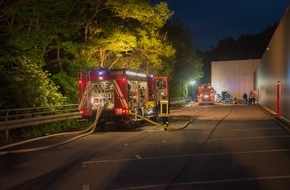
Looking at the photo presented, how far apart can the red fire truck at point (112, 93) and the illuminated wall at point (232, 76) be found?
49453 millimetres

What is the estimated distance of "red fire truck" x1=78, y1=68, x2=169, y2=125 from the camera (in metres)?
22.0

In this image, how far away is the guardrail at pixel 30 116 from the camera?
699 inches

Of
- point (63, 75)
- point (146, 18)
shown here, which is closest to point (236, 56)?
point (146, 18)

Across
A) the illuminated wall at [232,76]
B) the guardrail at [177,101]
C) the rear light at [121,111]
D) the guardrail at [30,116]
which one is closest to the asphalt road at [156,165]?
the guardrail at [30,116]

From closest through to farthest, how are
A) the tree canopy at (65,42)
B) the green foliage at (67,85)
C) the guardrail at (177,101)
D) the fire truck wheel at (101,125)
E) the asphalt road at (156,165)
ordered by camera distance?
the asphalt road at (156,165) → the tree canopy at (65,42) → the fire truck wheel at (101,125) → the green foliage at (67,85) → the guardrail at (177,101)

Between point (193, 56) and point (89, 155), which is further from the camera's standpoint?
point (193, 56)

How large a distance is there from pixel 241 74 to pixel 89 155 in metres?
62.5

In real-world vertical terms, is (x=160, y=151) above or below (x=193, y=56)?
below

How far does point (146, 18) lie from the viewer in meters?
35.2

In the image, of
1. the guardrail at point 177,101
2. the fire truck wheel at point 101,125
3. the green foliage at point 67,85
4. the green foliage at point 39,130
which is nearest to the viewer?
the green foliage at point 39,130

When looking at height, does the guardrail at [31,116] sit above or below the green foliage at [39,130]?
above

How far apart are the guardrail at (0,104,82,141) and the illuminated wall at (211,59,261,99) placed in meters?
48.1

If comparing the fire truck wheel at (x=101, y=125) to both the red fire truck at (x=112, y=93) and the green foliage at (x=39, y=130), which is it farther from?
the green foliage at (x=39, y=130)

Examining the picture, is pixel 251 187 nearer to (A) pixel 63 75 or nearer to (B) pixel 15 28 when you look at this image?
(B) pixel 15 28
